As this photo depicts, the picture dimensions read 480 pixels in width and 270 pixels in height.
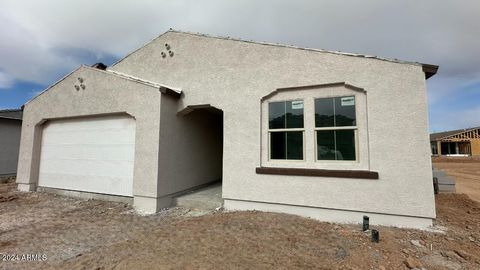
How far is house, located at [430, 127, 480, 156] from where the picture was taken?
36.6m

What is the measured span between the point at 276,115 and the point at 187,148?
3601 mm

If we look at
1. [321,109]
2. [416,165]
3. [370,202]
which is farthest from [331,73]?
[370,202]

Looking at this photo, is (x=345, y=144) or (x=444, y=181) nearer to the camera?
(x=345, y=144)

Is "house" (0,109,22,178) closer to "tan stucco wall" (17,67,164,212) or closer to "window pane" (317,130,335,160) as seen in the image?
"tan stucco wall" (17,67,164,212)

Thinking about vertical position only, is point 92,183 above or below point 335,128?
below

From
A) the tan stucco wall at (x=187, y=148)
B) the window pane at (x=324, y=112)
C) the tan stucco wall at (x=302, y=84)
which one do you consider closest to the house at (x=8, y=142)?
the tan stucco wall at (x=302, y=84)

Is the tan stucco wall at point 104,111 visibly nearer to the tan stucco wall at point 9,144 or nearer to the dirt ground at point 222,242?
the dirt ground at point 222,242

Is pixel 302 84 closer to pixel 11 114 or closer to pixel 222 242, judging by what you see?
pixel 222 242

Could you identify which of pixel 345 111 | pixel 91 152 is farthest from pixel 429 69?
pixel 91 152

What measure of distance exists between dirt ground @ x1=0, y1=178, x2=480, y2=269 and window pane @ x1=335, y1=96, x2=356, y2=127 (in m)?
2.59

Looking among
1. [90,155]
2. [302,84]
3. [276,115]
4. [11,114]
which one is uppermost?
[11,114]

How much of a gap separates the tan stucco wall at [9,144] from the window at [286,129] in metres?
17.0

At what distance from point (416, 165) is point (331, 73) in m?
2.99

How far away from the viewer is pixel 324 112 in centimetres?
684
